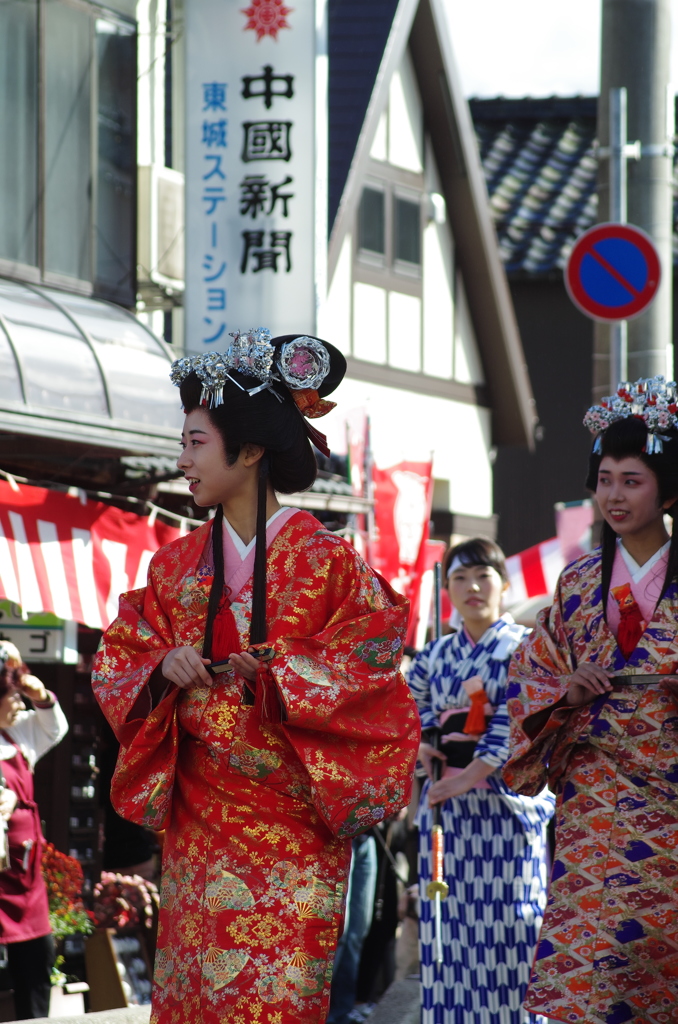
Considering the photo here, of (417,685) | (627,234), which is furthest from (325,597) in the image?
(627,234)

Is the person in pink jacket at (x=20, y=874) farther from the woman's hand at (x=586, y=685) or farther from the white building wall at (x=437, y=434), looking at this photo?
the white building wall at (x=437, y=434)

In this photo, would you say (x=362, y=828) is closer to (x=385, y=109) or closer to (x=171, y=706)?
(x=171, y=706)

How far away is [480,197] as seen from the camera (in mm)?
15562

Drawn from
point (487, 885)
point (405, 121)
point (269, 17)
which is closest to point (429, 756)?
point (487, 885)

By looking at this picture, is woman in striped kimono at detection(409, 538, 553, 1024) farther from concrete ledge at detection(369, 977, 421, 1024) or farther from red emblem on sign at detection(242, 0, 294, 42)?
red emblem on sign at detection(242, 0, 294, 42)

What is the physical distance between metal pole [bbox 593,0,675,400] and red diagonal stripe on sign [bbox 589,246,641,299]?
12 cm

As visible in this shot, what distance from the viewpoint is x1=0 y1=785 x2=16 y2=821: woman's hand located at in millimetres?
5996

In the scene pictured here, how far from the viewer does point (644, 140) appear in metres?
7.32

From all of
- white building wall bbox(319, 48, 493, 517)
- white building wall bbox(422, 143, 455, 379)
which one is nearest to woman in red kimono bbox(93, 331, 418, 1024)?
white building wall bbox(319, 48, 493, 517)

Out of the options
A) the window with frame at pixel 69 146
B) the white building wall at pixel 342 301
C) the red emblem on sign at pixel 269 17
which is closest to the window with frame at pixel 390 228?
the white building wall at pixel 342 301

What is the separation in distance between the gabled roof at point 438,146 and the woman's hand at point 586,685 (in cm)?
961

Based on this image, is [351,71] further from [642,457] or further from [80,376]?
[642,457]

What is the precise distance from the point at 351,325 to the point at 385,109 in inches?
90.0

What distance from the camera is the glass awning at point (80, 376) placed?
270 inches
